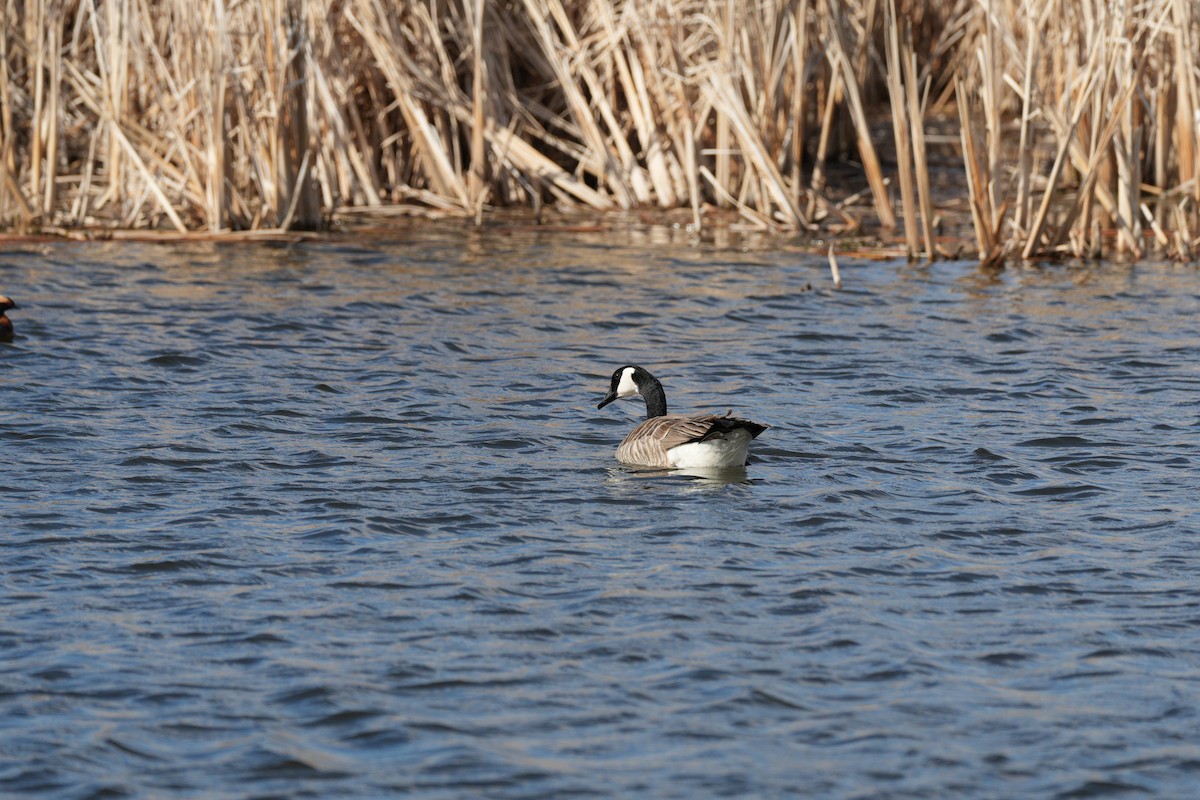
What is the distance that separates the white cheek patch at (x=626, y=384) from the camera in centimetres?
998

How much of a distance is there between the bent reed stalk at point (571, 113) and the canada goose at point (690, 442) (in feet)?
19.5

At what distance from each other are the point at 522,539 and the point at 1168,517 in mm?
3053

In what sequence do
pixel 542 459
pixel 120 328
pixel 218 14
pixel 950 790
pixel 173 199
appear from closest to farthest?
pixel 950 790 < pixel 542 459 < pixel 120 328 < pixel 218 14 < pixel 173 199

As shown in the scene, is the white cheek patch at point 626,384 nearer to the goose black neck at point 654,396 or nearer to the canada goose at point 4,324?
the goose black neck at point 654,396

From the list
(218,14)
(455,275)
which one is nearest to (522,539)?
(455,275)

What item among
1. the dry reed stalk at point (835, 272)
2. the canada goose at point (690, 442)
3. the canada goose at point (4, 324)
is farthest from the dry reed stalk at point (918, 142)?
the canada goose at point (4, 324)

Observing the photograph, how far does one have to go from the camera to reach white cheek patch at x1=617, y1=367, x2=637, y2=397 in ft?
32.7

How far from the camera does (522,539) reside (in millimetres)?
7637

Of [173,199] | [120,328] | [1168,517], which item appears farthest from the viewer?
[173,199]

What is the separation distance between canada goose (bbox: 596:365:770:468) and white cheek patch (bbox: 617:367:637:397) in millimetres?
615

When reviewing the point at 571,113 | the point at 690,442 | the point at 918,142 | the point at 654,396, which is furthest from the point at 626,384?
the point at 571,113

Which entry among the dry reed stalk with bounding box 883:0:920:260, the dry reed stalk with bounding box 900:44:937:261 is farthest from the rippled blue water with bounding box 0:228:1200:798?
the dry reed stalk with bounding box 883:0:920:260

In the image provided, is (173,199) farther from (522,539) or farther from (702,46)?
(522,539)

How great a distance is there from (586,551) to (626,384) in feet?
8.92
